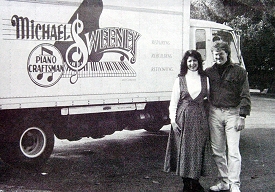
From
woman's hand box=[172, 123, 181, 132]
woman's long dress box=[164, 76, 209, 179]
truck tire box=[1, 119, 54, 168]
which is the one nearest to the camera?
woman's long dress box=[164, 76, 209, 179]

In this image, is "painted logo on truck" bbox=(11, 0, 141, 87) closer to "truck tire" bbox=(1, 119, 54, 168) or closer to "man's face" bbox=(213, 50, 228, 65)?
"truck tire" bbox=(1, 119, 54, 168)

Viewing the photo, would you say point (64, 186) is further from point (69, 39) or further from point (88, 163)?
point (69, 39)

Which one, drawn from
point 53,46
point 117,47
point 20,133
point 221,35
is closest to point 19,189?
point 20,133

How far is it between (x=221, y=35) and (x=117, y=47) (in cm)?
310

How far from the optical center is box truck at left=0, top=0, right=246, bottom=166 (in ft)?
24.1

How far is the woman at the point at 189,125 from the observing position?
5.69 metres

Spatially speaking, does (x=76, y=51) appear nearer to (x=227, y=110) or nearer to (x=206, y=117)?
(x=206, y=117)

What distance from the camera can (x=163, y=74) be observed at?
9.24m

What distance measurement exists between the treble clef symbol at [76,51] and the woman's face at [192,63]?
267 centimetres

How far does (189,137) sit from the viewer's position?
5.71m

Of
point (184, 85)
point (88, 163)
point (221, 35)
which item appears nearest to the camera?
point (184, 85)

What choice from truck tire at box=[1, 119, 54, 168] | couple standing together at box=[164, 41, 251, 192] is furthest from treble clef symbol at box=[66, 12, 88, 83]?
couple standing together at box=[164, 41, 251, 192]

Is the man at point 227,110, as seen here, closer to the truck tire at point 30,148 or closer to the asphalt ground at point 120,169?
the asphalt ground at point 120,169

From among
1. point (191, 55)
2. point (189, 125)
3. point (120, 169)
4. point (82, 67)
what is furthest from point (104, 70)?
point (189, 125)
